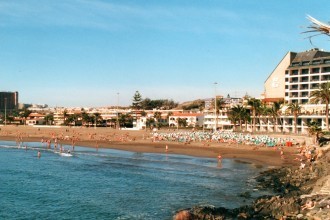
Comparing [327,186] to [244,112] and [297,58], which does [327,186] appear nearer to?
[244,112]

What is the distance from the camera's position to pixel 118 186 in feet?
116

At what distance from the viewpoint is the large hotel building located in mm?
78125

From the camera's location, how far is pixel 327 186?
25438mm

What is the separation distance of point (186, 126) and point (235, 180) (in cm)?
7899

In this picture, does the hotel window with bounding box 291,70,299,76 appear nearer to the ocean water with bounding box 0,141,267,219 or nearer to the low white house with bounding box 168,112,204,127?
the low white house with bounding box 168,112,204,127

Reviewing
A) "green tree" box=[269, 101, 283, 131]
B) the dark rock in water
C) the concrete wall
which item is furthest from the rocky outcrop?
the concrete wall

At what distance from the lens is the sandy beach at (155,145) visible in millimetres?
53000

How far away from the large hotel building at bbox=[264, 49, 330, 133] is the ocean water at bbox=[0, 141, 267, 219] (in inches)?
1384

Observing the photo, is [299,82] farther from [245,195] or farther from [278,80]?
[245,195]

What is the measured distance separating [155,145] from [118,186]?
35.4 meters

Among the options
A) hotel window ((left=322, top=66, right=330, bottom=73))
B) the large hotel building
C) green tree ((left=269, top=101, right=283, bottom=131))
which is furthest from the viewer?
hotel window ((left=322, top=66, right=330, bottom=73))

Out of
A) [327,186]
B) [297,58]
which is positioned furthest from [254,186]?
[297,58]

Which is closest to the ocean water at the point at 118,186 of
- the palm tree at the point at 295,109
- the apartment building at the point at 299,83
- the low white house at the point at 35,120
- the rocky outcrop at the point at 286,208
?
the rocky outcrop at the point at 286,208

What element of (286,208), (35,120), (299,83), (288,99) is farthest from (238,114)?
(35,120)
